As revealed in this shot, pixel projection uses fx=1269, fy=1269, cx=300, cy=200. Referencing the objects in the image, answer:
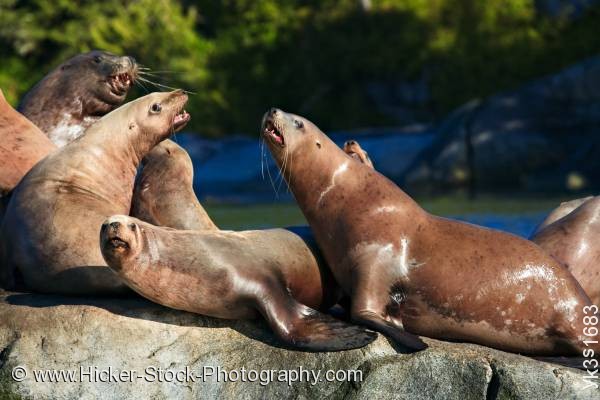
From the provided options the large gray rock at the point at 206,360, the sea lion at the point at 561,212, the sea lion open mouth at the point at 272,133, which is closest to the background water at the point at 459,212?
the sea lion at the point at 561,212

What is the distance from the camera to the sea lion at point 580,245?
8367 millimetres

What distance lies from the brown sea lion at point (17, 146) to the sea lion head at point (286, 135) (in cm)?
186

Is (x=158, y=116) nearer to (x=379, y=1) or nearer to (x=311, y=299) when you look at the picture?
(x=311, y=299)

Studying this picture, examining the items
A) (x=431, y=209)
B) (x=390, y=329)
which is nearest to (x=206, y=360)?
(x=390, y=329)

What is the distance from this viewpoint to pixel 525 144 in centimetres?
2425

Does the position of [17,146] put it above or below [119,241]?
below

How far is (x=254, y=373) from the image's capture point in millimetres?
6949

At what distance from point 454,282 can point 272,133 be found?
1.53 m

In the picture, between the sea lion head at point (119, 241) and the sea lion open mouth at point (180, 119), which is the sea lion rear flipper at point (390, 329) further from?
the sea lion open mouth at point (180, 119)

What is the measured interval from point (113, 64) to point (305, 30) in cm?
2309

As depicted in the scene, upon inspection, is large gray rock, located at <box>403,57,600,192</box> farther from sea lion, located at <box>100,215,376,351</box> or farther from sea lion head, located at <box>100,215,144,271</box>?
sea lion head, located at <box>100,215,144,271</box>

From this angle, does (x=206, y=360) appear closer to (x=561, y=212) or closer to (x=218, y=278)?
(x=218, y=278)

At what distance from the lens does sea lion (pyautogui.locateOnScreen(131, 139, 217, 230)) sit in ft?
27.3

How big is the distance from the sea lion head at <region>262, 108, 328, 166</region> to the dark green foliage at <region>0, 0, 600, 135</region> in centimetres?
2260
